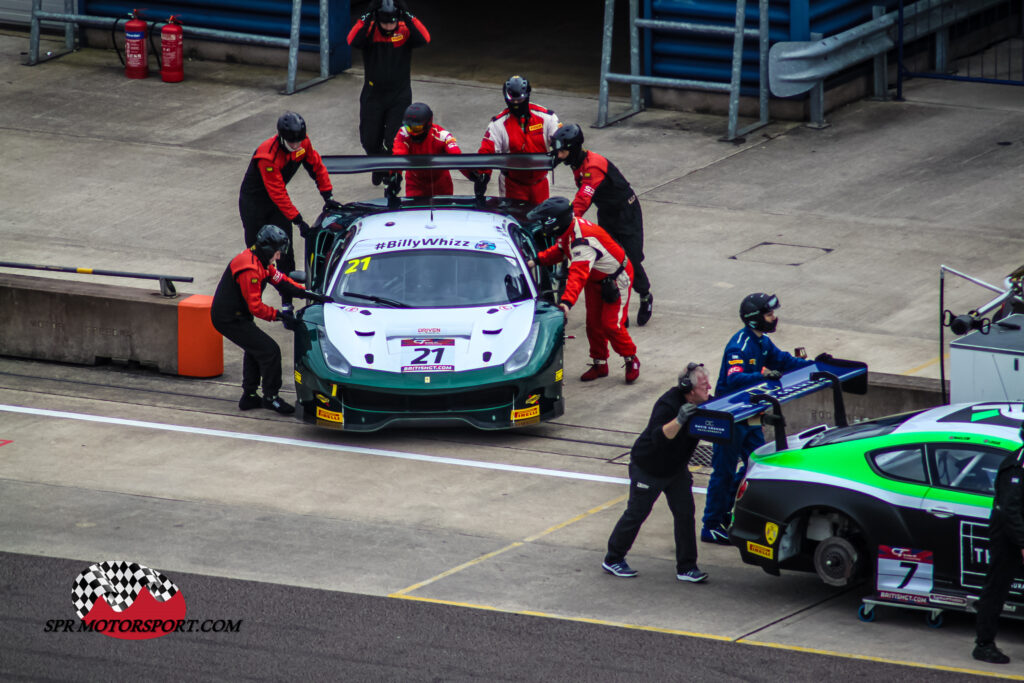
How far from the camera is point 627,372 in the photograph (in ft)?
46.9

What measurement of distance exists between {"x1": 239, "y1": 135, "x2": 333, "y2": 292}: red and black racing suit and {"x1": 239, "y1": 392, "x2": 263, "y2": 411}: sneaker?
74.7 inches

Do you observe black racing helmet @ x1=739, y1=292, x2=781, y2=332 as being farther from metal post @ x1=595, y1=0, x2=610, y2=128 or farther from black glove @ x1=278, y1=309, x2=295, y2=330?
metal post @ x1=595, y1=0, x2=610, y2=128

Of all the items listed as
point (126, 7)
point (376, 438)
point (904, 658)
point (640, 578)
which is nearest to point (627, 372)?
point (376, 438)

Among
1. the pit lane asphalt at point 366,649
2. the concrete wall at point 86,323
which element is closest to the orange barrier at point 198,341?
the concrete wall at point 86,323

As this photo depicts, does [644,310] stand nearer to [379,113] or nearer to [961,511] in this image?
[379,113]

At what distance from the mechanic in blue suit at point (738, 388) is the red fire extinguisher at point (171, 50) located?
44.1 feet

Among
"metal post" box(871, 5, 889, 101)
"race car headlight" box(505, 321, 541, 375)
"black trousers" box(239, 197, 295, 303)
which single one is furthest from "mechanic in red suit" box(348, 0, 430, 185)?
"metal post" box(871, 5, 889, 101)

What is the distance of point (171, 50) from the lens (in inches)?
894

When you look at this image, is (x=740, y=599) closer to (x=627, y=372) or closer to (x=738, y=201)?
(x=627, y=372)

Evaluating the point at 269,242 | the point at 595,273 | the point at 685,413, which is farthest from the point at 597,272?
the point at 685,413

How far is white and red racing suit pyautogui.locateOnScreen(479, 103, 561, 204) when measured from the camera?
16.3 metres

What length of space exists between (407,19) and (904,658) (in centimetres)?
1138

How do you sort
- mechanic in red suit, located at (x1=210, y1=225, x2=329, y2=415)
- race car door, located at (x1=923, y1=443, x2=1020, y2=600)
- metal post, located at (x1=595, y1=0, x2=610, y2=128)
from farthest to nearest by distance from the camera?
1. metal post, located at (x1=595, y1=0, x2=610, y2=128)
2. mechanic in red suit, located at (x1=210, y1=225, x2=329, y2=415)
3. race car door, located at (x1=923, y1=443, x2=1020, y2=600)

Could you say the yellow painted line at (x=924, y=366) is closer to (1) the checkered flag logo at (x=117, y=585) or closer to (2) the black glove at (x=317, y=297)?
(2) the black glove at (x=317, y=297)
